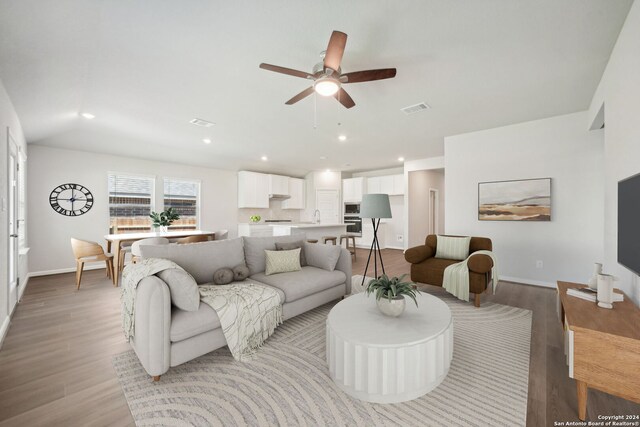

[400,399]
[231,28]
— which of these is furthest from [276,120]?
[400,399]

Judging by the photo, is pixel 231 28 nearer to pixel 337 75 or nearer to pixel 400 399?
pixel 337 75

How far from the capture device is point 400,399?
1.66 m

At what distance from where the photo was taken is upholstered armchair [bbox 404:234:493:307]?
3.17m

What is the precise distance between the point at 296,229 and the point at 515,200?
417 cm

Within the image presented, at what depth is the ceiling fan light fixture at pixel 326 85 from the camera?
7.14ft

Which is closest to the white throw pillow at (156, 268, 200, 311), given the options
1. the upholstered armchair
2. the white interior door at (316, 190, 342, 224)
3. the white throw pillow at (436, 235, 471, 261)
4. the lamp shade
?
the lamp shade

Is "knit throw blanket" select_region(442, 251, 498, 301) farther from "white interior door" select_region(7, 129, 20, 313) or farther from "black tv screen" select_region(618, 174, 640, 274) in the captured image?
"white interior door" select_region(7, 129, 20, 313)

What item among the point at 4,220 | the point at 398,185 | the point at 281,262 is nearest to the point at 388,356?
the point at 281,262

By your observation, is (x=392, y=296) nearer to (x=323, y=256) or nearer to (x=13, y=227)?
(x=323, y=256)

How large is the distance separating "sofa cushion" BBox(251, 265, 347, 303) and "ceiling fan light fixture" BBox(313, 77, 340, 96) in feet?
6.17

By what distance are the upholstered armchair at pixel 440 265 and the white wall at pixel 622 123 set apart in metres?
1.06

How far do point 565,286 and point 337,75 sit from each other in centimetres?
278

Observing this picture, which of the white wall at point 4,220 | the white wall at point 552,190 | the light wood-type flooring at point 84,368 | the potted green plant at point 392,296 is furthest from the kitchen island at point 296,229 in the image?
the white wall at point 4,220

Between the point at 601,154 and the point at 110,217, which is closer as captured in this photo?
the point at 601,154
